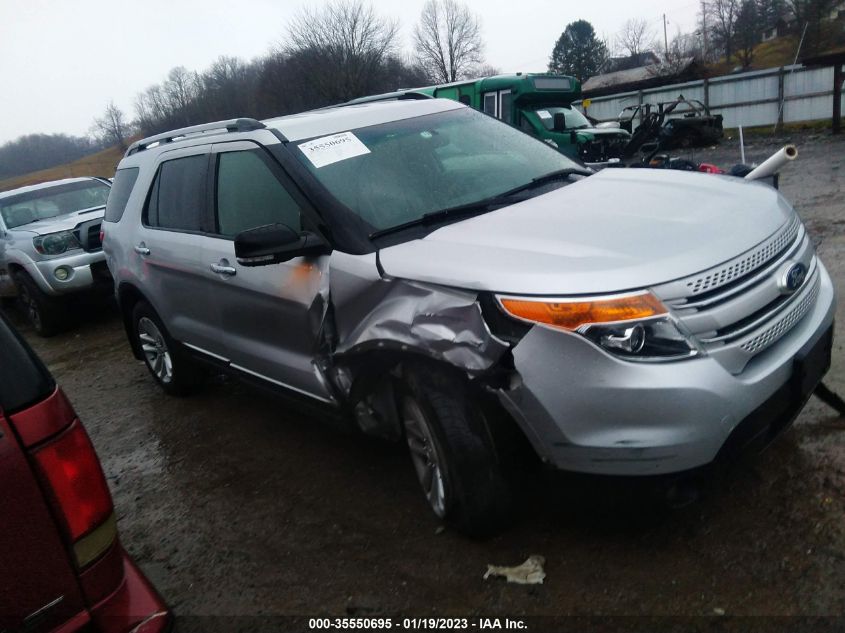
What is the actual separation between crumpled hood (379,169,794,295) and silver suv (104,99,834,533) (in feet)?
0.03

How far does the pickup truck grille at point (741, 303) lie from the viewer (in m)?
2.38

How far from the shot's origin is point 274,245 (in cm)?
312

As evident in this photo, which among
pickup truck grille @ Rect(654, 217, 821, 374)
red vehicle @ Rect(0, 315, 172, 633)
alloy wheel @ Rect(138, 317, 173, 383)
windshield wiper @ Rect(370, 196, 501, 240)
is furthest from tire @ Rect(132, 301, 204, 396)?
pickup truck grille @ Rect(654, 217, 821, 374)

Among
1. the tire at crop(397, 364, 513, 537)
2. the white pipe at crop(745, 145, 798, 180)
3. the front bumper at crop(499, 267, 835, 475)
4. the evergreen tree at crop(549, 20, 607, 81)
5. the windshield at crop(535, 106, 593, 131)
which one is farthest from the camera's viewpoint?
the evergreen tree at crop(549, 20, 607, 81)

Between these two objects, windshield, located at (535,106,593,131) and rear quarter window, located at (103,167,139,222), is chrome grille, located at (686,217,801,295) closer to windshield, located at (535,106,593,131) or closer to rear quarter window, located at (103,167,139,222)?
rear quarter window, located at (103,167,139,222)

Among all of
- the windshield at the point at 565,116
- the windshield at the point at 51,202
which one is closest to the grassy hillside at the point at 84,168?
the windshield at the point at 565,116

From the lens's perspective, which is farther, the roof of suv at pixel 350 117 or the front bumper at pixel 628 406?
the roof of suv at pixel 350 117

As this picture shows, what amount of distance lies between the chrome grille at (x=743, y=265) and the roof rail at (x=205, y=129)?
95.8 inches

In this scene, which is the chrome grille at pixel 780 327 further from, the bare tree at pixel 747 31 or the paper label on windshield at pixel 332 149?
the bare tree at pixel 747 31

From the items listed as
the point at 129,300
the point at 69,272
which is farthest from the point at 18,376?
the point at 69,272

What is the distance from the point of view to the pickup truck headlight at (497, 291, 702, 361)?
2330 mm

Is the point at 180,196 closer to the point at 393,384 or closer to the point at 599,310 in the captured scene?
the point at 393,384

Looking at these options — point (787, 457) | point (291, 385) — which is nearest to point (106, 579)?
point (291, 385)

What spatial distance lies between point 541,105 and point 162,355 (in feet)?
41.0
